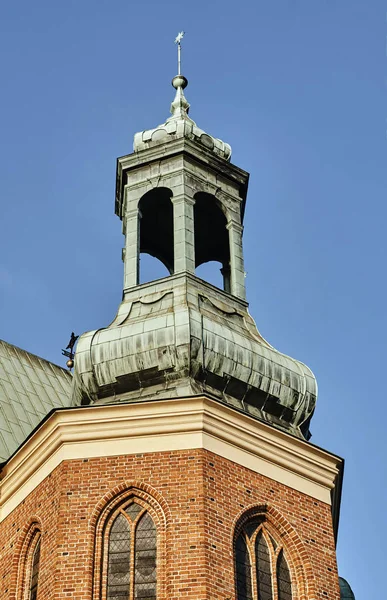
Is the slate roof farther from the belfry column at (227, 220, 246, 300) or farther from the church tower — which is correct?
the belfry column at (227, 220, 246, 300)

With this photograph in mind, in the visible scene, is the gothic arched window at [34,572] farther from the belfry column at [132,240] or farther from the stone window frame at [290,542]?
the belfry column at [132,240]

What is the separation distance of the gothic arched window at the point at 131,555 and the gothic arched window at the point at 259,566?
1327mm

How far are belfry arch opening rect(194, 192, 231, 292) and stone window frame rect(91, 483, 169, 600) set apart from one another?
606cm

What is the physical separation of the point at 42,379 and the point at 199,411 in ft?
30.3

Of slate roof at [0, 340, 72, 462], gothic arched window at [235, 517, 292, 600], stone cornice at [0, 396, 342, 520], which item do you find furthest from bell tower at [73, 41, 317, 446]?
slate roof at [0, 340, 72, 462]

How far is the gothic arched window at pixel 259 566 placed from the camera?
65.4 ft

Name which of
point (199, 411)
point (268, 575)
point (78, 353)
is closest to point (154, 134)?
point (78, 353)

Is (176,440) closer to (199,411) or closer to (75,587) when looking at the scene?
(199,411)

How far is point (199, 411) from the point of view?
2086cm

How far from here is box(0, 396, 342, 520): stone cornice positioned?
20844 millimetres

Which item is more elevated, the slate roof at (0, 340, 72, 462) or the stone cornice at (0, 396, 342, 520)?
the slate roof at (0, 340, 72, 462)

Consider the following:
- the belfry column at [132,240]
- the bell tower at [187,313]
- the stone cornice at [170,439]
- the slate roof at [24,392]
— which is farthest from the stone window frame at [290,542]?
the slate roof at [24,392]

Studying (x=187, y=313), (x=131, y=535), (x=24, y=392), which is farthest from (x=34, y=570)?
(x=24, y=392)

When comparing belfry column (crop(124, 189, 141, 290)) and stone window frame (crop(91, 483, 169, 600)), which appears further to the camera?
belfry column (crop(124, 189, 141, 290))
